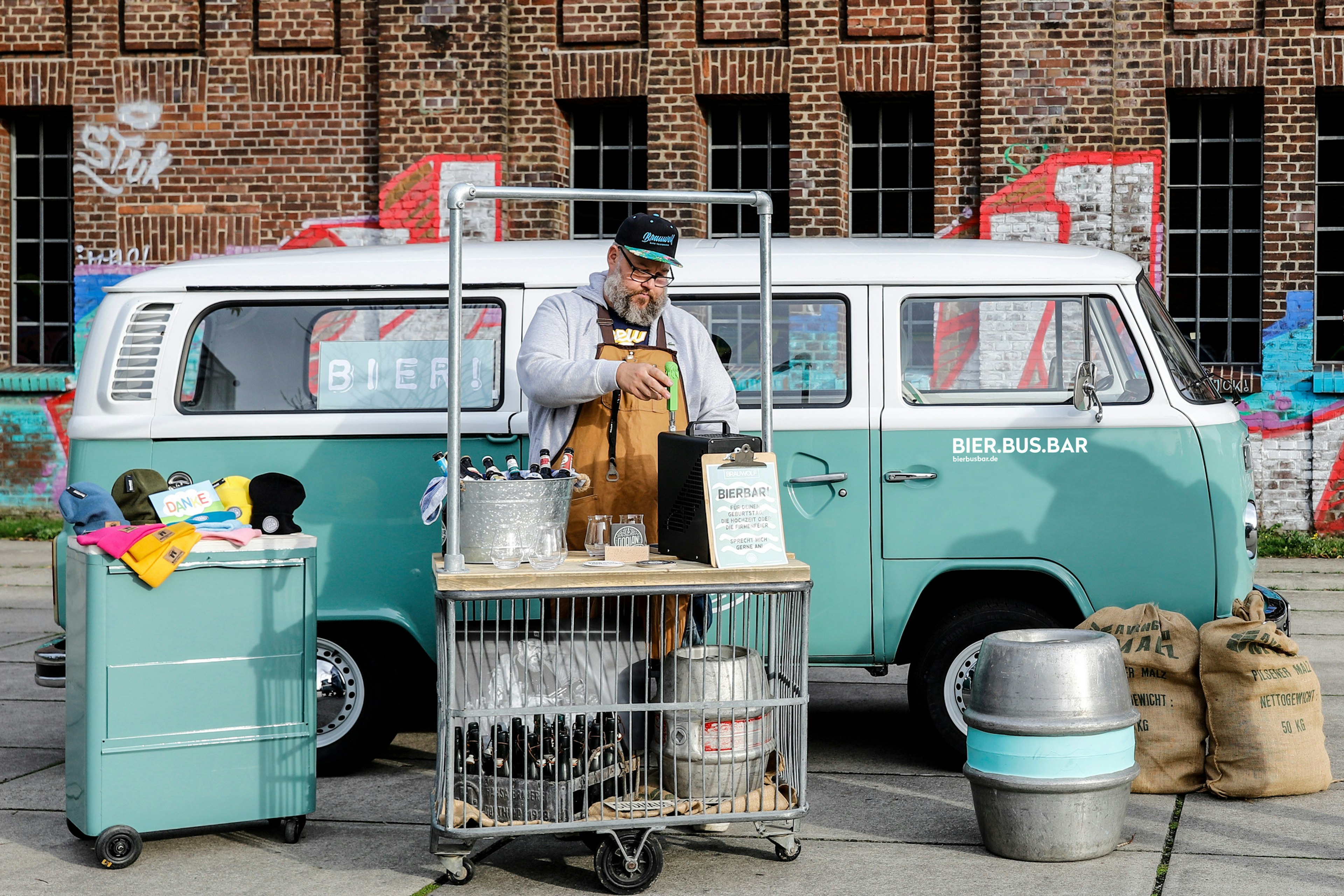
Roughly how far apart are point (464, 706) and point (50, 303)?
503 inches

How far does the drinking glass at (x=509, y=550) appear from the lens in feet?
14.9

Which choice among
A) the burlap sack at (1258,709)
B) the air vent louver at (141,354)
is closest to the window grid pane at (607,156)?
the air vent louver at (141,354)

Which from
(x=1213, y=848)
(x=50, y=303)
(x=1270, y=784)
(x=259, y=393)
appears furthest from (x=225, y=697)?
(x=50, y=303)

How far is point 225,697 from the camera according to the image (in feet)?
16.3

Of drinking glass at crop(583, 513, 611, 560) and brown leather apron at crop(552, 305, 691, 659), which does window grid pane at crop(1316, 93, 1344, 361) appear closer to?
brown leather apron at crop(552, 305, 691, 659)

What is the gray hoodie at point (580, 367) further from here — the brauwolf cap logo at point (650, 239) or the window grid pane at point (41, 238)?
the window grid pane at point (41, 238)

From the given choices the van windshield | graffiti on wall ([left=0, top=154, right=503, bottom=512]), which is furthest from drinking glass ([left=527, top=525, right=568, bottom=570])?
graffiti on wall ([left=0, top=154, right=503, bottom=512])

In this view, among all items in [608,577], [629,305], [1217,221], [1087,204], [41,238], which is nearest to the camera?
[608,577]

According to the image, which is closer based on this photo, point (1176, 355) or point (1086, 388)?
point (1086, 388)

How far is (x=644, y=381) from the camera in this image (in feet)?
15.6

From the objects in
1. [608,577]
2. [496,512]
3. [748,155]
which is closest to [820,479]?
[608,577]

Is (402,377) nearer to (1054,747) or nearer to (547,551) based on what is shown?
(547,551)

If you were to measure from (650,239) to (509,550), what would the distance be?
4.05ft

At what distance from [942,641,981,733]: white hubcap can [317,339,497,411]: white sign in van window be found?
2264 mm
